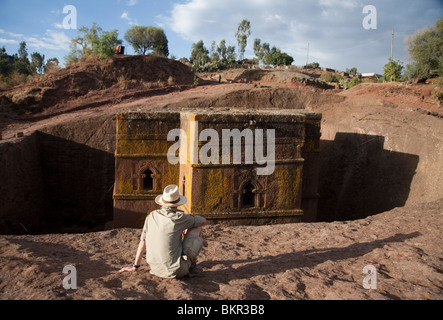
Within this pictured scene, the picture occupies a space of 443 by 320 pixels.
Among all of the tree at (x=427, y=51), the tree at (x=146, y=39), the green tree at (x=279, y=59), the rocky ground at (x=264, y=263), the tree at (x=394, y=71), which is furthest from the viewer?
the green tree at (x=279, y=59)

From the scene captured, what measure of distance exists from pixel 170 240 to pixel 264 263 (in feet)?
4.99

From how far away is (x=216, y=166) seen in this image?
23.8 feet

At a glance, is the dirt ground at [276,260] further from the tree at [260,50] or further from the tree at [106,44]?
the tree at [260,50]

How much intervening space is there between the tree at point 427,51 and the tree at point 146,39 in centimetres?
2305

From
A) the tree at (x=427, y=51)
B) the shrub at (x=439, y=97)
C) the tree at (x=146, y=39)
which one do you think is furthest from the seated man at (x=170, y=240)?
the tree at (x=146, y=39)

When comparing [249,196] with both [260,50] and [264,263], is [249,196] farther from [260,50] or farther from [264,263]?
[260,50]

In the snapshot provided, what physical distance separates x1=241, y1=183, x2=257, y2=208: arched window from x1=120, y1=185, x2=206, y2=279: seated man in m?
3.69

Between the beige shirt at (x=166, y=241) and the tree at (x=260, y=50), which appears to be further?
the tree at (x=260, y=50)

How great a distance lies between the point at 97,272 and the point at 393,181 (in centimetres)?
951

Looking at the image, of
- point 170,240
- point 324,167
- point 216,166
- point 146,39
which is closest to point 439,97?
point 324,167

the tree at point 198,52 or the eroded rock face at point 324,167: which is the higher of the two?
the tree at point 198,52

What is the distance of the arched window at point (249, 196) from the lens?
7574mm

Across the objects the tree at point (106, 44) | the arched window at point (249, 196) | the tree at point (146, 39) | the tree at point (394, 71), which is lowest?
the arched window at point (249, 196)
